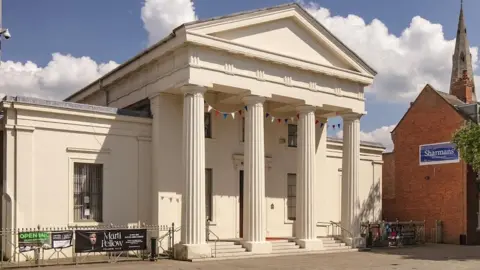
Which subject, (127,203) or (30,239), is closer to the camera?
(30,239)

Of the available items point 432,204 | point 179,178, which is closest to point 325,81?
point 179,178

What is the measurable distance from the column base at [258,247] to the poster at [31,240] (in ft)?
24.7

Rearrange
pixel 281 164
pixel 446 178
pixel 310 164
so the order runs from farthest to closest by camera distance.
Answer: pixel 446 178
pixel 281 164
pixel 310 164

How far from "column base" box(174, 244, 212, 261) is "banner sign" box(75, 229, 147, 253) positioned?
Answer: 1.26 m

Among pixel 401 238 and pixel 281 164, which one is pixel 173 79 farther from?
pixel 401 238

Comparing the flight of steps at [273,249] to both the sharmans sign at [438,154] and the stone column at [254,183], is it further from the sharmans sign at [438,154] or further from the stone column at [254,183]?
the sharmans sign at [438,154]

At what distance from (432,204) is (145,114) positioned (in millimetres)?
18536

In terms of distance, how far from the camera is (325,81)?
81.1ft

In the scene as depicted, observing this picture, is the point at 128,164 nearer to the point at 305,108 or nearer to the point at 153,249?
the point at 153,249

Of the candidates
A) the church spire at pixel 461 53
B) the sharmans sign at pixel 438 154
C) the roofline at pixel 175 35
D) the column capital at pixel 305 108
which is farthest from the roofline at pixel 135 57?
the church spire at pixel 461 53

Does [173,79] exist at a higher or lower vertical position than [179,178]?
higher

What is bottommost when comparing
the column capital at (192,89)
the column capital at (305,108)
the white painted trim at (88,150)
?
the white painted trim at (88,150)

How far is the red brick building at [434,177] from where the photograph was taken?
3088cm

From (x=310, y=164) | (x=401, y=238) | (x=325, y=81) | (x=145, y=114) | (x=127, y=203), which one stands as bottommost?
(x=401, y=238)
